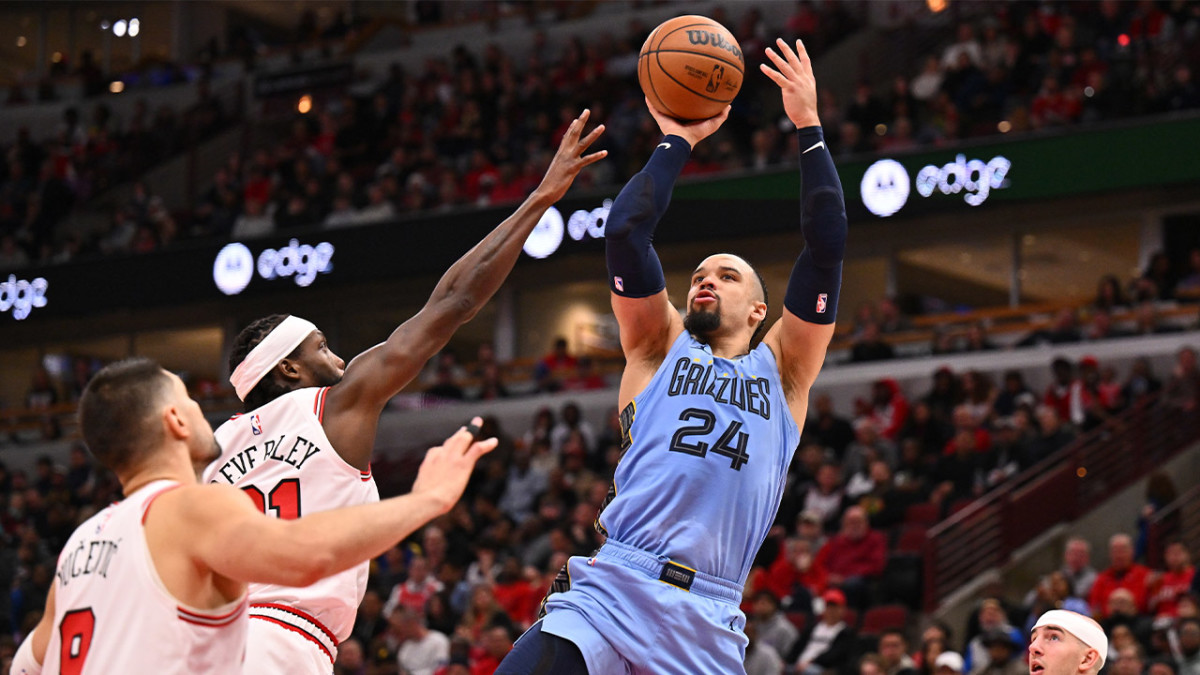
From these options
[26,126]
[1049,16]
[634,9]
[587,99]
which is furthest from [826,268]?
[26,126]

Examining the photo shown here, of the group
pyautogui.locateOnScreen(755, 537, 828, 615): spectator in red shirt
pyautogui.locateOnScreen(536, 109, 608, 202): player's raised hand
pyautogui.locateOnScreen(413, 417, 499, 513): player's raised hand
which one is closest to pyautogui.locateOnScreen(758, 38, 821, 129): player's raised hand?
pyautogui.locateOnScreen(536, 109, 608, 202): player's raised hand

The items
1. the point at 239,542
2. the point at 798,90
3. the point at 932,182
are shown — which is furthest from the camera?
the point at 932,182

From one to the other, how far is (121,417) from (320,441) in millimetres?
1342

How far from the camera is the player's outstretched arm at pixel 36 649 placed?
408 cm

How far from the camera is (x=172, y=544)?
359 centimetres

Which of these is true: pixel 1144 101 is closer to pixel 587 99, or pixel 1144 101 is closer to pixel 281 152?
pixel 587 99

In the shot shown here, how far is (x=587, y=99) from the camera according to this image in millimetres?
22438

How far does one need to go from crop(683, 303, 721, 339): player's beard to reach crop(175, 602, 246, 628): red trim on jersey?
7.08 ft

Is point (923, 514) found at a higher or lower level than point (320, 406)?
lower

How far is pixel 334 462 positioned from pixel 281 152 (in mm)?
20919

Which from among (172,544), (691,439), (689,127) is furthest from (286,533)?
(689,127)

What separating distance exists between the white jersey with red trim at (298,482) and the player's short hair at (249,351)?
0.25m

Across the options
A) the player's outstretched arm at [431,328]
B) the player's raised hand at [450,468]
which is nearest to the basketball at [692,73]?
the player's outstretched arm at [431,328]

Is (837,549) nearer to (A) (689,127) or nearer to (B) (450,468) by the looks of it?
(A) (689,127)
